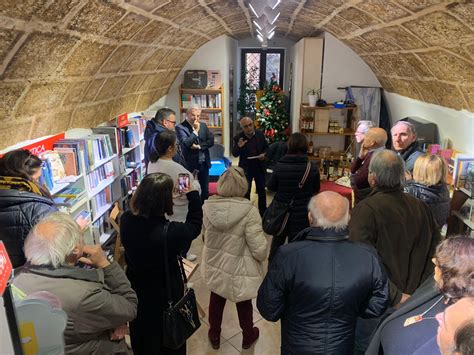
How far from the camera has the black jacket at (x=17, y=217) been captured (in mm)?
2531

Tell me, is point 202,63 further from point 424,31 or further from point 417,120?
point 424,31

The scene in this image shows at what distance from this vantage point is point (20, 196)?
2551mm

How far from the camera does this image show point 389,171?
2.46 metres

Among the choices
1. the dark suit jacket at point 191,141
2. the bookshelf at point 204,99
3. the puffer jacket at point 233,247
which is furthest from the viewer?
the bookshelf at point 204,99

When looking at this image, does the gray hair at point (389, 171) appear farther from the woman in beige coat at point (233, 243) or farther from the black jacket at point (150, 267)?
the black jacket at point (150, 267)

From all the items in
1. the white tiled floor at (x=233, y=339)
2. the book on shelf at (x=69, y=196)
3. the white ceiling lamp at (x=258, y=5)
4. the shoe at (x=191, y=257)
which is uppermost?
the white ceiling lamp at (x=258, y=5)

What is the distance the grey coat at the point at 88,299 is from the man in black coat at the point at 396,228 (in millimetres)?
1438

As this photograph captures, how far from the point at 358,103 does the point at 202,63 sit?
3.03 m

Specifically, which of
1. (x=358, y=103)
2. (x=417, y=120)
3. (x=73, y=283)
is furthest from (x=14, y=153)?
(x=358, y=103)

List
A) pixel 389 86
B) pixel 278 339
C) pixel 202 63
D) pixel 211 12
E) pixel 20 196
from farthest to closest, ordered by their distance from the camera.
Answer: pixel 202 63
pixel 389 86
pixel 211 12
pixel 278 339
pixel 20 196

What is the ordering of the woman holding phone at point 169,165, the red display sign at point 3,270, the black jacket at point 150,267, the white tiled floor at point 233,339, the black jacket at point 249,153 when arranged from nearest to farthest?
the red display sign at point 3,270 < the black jacket at point 150,267 < the white tiled floor at point 233,339 < the woman holding phone at point 169,165 < the black jacket at point 249,153

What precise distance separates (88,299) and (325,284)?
1110 millimetres

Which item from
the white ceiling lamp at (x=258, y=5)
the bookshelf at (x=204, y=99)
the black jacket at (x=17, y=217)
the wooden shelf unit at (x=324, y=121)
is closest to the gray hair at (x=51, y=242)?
the black jacket at (x=17, y=217)

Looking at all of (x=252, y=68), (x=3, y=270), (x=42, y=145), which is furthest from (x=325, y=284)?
(x=252, y=68)
